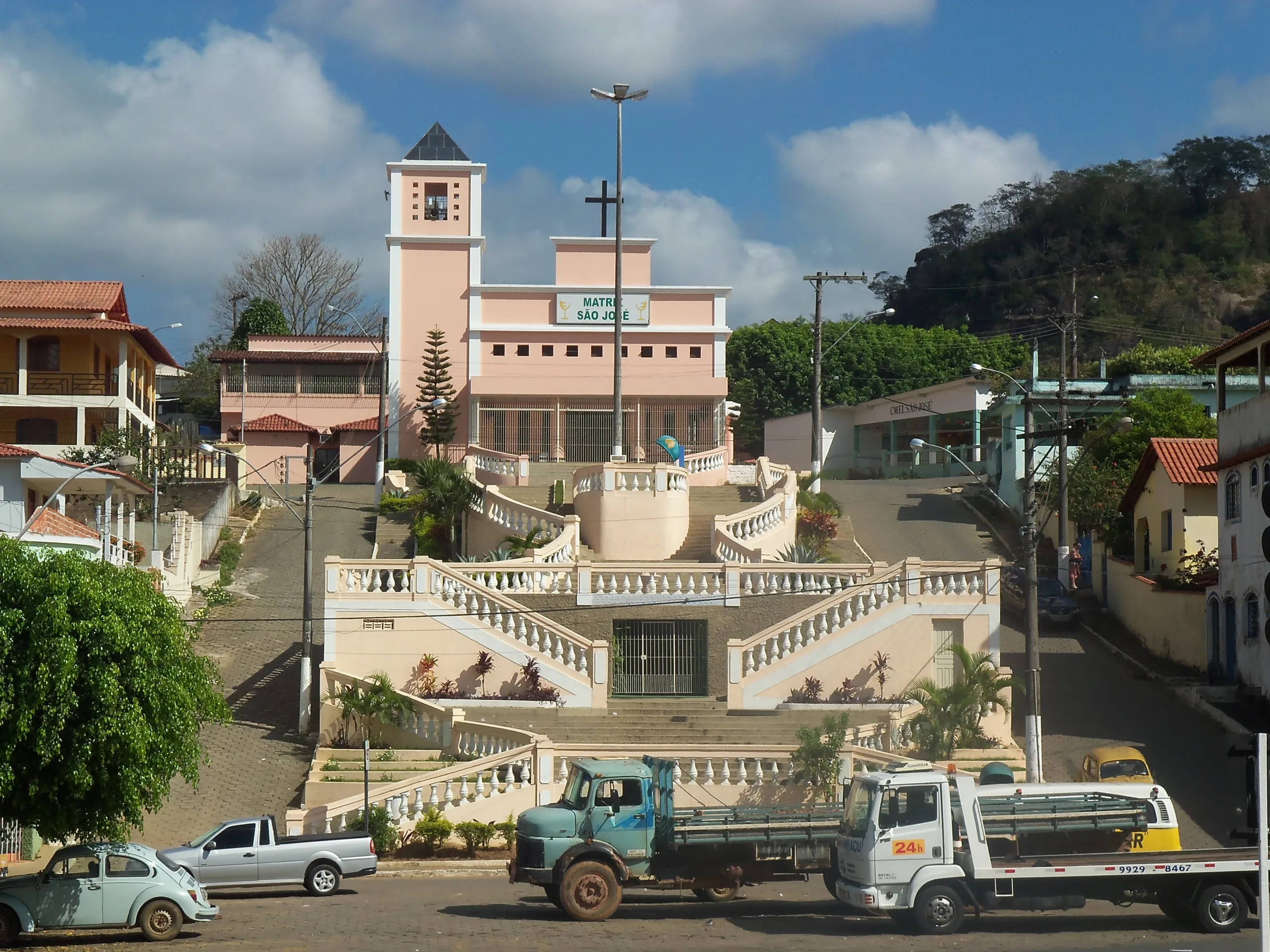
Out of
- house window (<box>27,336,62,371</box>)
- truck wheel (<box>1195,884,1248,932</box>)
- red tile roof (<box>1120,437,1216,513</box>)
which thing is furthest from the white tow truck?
house window (<box>27,336,62,371</box>)

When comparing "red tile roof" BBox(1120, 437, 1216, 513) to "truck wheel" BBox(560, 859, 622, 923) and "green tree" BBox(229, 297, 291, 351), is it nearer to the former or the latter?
"truck wheel" BBox(560, 859, 622, 923)

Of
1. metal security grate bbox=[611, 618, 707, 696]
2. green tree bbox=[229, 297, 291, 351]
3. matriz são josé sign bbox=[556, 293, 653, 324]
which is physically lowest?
metal security grate bbox=[611, 618, 707, 696]

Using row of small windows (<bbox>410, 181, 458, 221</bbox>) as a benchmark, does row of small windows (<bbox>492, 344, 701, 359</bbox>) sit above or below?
below

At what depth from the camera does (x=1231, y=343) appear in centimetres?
3209

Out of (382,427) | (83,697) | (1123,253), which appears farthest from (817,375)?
(1123,253)

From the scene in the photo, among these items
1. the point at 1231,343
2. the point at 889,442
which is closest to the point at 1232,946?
the point at 1231,343

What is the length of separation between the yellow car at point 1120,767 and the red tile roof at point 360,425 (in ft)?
121

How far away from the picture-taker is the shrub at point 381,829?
2281 centimetres

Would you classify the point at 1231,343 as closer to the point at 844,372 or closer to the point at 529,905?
the point at 529,905

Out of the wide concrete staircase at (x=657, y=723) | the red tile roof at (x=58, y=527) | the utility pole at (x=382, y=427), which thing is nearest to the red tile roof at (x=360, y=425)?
the utility pole at (x=382, y=427)

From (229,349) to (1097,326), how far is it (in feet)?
187

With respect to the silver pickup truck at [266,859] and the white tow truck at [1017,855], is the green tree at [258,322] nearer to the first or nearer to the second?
the silver pickup truck at [266,859]

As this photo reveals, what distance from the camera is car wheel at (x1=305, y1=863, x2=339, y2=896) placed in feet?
68.2

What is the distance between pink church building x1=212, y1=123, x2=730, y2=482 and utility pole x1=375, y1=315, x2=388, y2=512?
0.30 meters
